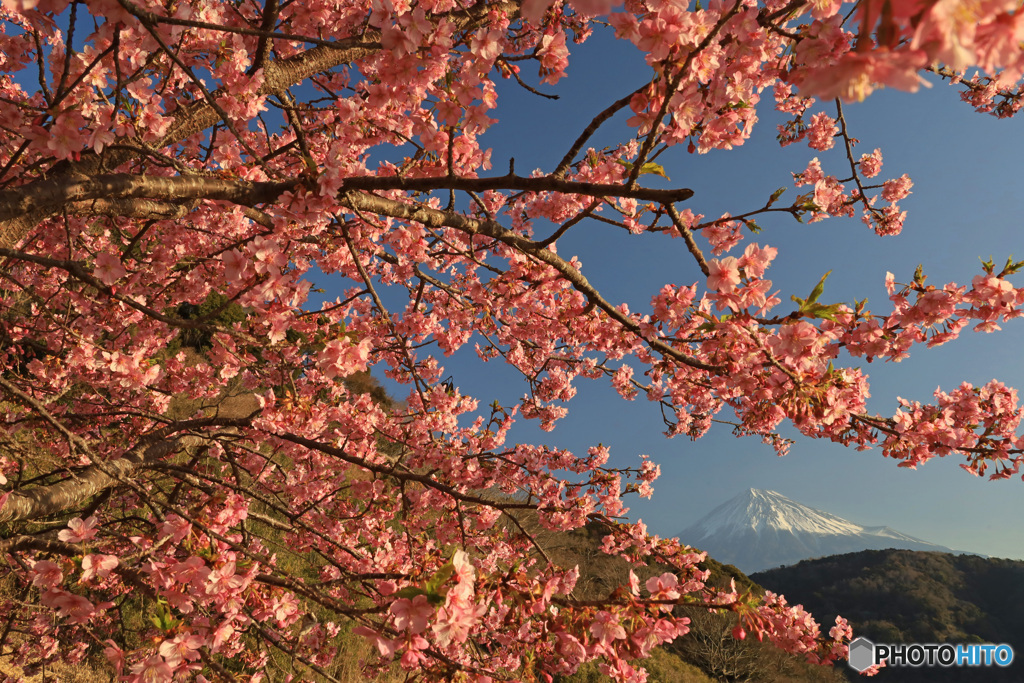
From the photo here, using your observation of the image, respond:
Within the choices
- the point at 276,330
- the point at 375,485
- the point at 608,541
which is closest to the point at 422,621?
the point at 276,330

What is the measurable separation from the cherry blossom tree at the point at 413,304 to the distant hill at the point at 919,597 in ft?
93.3

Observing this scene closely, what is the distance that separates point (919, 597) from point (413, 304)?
3742 cm

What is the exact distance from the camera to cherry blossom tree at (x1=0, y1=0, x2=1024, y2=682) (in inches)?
69.1

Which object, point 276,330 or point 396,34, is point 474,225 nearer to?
point 396,34

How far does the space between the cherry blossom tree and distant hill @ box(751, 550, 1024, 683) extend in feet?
93.3

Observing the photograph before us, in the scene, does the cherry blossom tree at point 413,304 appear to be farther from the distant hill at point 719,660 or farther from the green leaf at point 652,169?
the distant hill at point 719,660

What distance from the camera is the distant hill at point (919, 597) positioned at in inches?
973

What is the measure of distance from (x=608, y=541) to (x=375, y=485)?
220 centimetres

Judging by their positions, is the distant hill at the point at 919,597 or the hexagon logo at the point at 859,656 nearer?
the hexagon logo at the point at 859,656

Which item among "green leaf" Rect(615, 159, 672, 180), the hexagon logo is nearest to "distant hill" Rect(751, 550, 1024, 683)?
the hexagon logo

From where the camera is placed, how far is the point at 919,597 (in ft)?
90.1
